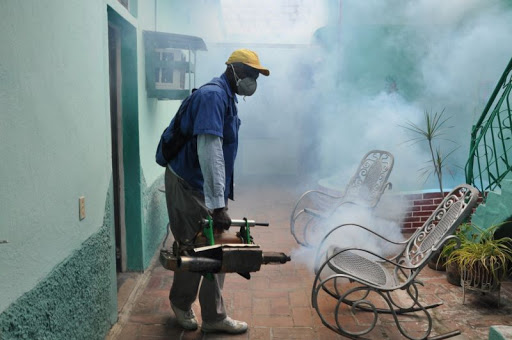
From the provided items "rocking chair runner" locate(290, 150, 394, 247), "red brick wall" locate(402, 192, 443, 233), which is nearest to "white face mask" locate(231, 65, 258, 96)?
"rocking chair runner" locate(290, 150, 394, 247)

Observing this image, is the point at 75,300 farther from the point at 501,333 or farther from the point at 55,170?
the point at 501,333

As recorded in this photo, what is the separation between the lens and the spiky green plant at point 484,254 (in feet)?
13.5

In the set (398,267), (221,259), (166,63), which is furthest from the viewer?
(166,63)

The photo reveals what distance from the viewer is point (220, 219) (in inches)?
127

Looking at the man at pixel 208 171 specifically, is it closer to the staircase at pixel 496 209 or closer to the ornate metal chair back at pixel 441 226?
the ornate metal chair back at pixel 441 226

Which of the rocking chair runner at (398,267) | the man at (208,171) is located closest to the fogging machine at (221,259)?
the man at (208,171)

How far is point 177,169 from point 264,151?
320 inches

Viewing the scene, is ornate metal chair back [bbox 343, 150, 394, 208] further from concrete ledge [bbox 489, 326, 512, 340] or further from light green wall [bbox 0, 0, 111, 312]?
light green wall [bbox 0, 0, 111, 312]

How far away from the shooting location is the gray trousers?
3521mm

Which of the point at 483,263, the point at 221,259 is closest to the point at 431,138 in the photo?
the point at 483,263

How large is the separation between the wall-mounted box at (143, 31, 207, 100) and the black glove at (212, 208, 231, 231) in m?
2.23

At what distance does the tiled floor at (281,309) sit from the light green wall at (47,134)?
3.79 feet

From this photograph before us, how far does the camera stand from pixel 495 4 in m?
8.15

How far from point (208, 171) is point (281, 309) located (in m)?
1.63
